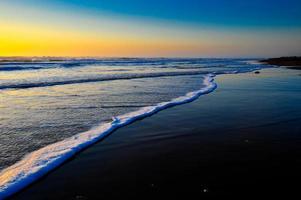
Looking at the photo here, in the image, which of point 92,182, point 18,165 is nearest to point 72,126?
point 18,165

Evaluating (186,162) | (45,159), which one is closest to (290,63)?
(186,162)

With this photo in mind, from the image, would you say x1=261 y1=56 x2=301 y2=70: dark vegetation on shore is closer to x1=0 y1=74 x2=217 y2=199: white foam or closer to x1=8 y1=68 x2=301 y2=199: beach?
x1=8 y1=68 x2=301 y2=199: beach

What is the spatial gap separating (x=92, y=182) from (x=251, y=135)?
15.2 feet

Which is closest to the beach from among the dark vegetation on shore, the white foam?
the white foam

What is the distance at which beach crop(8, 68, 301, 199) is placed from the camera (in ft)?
15.3

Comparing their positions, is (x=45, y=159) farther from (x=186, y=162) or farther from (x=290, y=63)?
(x=290, y=63)

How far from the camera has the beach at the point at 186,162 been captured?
4664 mm

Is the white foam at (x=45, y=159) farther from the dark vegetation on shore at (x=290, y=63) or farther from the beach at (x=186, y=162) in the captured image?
the dark vegetation on shore at (x=290, y=63)

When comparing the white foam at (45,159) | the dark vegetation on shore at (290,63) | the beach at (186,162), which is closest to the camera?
the beach at (186,162)

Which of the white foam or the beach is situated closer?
the beach

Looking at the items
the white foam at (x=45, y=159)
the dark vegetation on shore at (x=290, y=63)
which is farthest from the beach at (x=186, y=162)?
the dark vegetation on shore at (x=290, y=63)

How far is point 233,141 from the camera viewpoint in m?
7.23

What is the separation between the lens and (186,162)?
584cm

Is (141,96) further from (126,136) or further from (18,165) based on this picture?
(18,165)
